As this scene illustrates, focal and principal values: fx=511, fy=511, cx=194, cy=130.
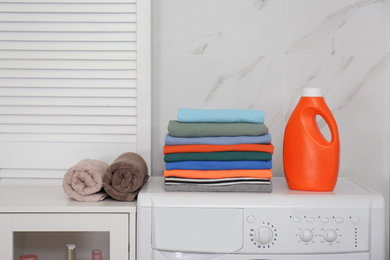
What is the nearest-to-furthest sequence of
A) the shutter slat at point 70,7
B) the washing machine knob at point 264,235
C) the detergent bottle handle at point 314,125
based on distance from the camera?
1. the washing machine knob at point 264,235
2. the detergent bottle handle at point 314,125
3. the shutter slat at point 70,7

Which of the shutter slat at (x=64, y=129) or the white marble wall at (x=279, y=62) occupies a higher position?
the white marble wall at (x=279, y=62)

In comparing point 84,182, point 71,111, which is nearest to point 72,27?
point 71,111

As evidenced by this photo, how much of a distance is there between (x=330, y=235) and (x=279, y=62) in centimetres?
66

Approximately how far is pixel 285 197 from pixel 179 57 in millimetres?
645

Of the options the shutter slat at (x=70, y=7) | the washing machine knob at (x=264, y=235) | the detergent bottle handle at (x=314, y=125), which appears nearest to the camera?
the washing machine knob at (x=264, y=235)

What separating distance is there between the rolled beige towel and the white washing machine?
0.17m

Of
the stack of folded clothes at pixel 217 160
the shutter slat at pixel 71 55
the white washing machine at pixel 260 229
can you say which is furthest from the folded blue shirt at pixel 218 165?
the shutter slat at pixel 71 55

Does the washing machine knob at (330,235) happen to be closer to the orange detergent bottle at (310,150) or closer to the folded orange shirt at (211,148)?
the orange detergent bottle at (310,150)

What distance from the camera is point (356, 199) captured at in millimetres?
1319

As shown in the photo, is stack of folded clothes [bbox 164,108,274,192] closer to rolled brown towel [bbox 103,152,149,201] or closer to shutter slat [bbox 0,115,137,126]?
rolled brown towel [bbox 103,152,149,201]

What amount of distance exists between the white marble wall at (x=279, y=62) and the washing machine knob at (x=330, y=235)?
0.46 m

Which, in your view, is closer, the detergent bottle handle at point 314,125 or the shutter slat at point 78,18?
the detergent bottle handle at point 314,125

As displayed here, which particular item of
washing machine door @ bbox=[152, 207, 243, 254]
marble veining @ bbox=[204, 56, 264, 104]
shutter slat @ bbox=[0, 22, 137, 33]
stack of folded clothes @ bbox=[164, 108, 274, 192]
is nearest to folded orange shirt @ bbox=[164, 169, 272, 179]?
stack of folded clothes @ bbox=[164, 108, 274, 192]

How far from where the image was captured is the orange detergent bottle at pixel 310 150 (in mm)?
1385
